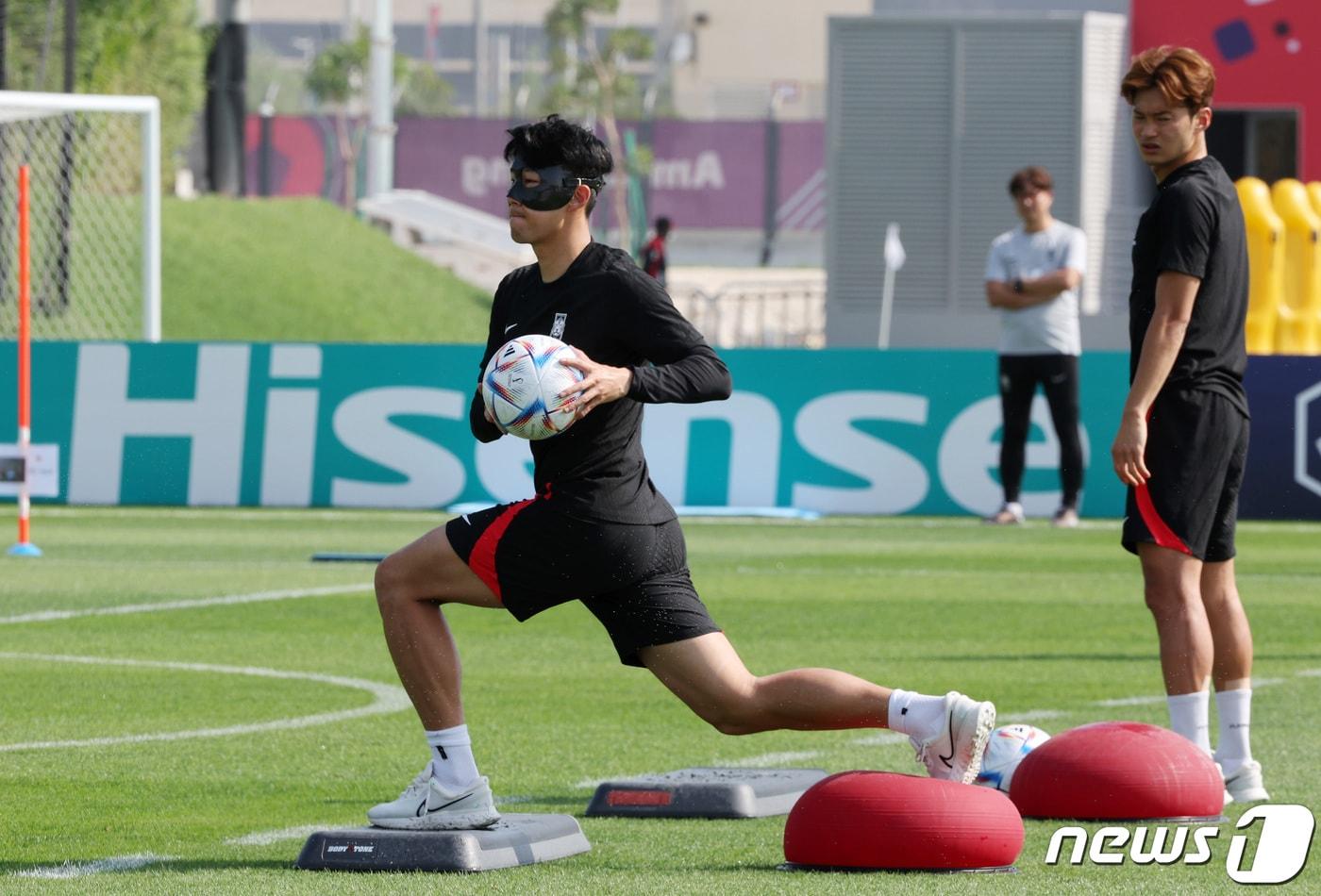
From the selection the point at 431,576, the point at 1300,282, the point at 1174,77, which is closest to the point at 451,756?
the point at 431,576

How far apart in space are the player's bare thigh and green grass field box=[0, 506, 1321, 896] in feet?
2.36

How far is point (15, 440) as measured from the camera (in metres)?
19.9

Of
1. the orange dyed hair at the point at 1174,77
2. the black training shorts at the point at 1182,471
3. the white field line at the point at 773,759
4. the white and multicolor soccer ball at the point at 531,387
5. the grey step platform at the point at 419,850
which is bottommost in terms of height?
the white field line at the point at 773,759

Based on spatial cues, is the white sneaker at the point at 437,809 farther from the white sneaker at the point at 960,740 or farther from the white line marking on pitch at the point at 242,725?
the white line marking on pitch at the point at 242,725

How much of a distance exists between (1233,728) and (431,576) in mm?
2745

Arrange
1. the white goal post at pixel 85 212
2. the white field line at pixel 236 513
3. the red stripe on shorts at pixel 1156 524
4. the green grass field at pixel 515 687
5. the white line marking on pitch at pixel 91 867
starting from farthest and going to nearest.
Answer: the white goal post at pixel 85 212
the white field line at pixel 236 513
the red stripe on shorts at pixel 1156 524
the green grass field at pixel 515 687
the white line marking on pitch at pixel 91 867

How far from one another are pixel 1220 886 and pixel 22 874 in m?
3.00

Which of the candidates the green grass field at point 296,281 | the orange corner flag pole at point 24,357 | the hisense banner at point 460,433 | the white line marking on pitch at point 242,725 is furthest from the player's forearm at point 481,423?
the green grass field at point 296,281

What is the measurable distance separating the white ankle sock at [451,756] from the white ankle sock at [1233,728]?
2.47 metres

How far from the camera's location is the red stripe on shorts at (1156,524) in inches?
301

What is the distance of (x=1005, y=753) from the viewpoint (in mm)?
7805

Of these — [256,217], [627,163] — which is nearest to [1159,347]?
[256,217]

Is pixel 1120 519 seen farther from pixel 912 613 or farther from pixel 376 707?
pixel 376 707

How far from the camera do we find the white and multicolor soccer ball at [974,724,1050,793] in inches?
305
